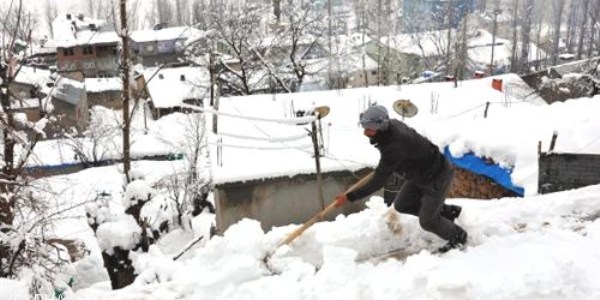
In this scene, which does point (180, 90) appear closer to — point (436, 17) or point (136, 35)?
point (136, 35)

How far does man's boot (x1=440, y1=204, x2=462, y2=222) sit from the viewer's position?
19.1 ft

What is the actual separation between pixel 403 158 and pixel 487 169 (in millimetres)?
5700

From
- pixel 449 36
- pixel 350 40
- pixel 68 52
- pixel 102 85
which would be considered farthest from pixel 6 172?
pixel 68 52

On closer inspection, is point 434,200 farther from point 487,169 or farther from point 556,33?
point 556,33

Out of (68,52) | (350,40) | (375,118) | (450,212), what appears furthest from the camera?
(68,52)

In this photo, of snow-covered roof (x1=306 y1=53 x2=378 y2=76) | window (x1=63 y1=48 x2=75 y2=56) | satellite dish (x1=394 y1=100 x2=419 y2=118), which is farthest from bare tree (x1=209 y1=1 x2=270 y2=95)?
window (x1=63 y1=48 x2=75 y2=56)

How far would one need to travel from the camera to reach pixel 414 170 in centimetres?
526

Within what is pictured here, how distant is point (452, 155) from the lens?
35.2 feet

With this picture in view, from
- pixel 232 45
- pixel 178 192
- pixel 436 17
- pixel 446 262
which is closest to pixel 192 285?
pixel 446 262

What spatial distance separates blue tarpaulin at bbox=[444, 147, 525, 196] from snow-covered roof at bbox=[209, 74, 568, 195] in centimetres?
14

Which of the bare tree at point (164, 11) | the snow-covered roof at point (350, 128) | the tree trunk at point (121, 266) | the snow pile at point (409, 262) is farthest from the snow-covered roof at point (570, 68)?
the bare tree at point (164, 11)

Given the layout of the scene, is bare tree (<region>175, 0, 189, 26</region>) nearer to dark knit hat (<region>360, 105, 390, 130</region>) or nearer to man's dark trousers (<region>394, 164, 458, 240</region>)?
man's dark trousers (<region>394, 164, 458, 240</region>)

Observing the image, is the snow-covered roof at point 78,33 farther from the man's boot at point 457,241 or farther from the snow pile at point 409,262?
the man's boot at point 457,241

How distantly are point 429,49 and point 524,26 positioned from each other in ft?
51.6
